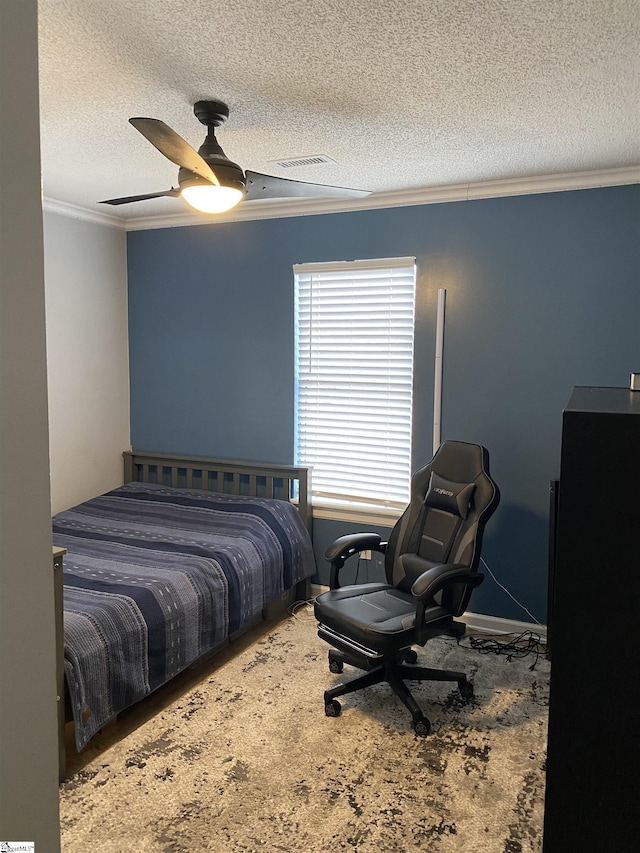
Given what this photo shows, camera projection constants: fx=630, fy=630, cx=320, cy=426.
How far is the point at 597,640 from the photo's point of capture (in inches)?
37.1

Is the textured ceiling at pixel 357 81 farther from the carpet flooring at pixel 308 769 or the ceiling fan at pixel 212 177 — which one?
the carpet flooring at pixel 308 769

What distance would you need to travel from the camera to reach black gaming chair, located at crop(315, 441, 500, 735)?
2.72 m

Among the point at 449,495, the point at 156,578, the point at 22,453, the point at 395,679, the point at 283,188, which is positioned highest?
the point at 283,188

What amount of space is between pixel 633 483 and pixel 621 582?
0.15 m

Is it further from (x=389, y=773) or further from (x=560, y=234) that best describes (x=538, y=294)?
(x=389, y=773)

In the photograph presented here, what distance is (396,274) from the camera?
384 centimetres

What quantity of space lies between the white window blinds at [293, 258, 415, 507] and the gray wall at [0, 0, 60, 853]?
10.6 ft

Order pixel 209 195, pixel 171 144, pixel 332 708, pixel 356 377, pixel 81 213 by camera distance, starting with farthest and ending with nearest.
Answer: pixel 81 213 → pixel 356 377 → pixel 332 708 → pixel 209 195 → pixel 171 144

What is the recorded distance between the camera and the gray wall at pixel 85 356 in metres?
4.20

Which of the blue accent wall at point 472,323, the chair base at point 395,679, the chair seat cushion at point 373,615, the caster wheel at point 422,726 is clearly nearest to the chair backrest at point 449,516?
the chair seat cushion at point 373,615

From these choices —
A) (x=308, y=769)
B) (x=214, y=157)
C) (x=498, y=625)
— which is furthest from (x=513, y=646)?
(x=214, y=157)

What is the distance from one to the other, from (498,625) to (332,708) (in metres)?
1.32

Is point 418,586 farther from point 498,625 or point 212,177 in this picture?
point 212,177

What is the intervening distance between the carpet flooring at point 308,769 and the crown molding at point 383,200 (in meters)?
2.56
